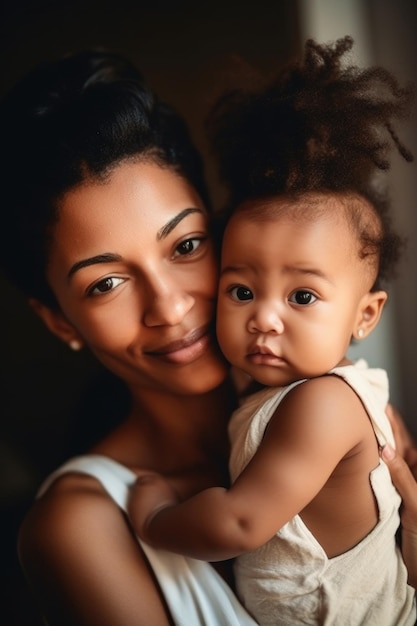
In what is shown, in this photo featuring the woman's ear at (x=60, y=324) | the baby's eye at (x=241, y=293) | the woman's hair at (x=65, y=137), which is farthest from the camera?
the woman's ear at (x=60, y=324)

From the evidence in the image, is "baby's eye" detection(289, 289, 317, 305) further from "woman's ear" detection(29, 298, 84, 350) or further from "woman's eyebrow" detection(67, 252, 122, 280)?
"woman's ear" detection(29, 298, 84, 350)

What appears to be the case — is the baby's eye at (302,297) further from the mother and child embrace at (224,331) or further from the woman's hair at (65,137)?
the woman's hair at (65,137)

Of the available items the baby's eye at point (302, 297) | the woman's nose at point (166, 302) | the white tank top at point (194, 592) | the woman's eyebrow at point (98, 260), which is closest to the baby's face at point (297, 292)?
the baby's eye at point (302, 297)

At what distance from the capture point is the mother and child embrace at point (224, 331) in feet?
3.05

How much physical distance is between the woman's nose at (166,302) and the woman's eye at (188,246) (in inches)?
2.8

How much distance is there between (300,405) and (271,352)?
9 cm

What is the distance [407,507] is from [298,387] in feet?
1.00

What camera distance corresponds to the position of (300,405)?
893mm

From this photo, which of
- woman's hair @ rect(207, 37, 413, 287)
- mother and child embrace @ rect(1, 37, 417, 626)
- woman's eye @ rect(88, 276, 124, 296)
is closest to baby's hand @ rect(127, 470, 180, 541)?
mother and child embrace @ rect(1, 37, 417, 626)

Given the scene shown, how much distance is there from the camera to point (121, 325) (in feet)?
3.69

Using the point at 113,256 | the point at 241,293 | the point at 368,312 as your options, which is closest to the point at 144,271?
the point at 113,256

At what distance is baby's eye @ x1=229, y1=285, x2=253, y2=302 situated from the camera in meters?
1.00

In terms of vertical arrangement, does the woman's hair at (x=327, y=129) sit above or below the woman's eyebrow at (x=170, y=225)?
above

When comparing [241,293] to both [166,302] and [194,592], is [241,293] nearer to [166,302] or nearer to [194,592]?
[166,302]
